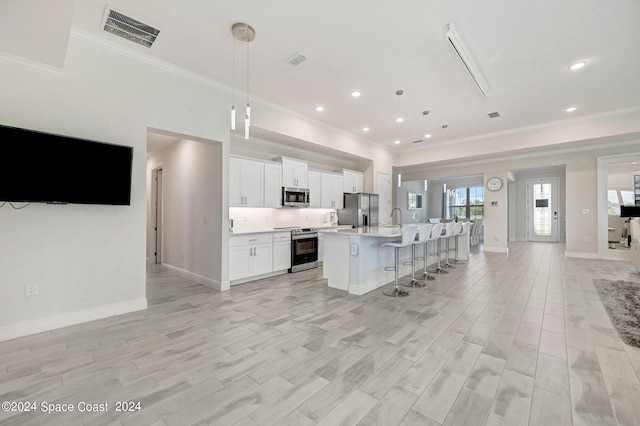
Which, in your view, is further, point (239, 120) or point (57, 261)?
point (239, 120)

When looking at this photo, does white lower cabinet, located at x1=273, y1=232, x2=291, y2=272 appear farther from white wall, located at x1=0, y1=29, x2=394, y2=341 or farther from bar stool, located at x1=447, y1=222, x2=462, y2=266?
bar stool, located at x1=447, y1=222, x2=462, y2=266

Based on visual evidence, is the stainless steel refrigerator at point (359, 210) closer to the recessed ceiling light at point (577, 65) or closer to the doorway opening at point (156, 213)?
the recessed ceiling light at point (577, 65)

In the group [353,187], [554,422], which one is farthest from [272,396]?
[353,187]

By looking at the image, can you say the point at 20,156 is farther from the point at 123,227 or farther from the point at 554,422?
the point at 554,422

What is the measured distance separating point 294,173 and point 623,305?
5.60m

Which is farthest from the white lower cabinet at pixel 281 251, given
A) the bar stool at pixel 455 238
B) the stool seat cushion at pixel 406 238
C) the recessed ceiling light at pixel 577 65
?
the recessed ceiling light at pixel 577 65

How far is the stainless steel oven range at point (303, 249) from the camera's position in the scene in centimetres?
553

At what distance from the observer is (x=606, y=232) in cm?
670

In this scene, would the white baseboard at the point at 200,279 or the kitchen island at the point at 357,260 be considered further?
the white baseboard at the point at 200,279

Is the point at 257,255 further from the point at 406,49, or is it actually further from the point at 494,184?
the point at 494,184

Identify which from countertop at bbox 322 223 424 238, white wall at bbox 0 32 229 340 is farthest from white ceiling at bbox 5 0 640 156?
countertop at bbox 322 223 424 238

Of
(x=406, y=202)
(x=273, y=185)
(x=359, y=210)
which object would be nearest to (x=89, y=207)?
(x=273, y=185)

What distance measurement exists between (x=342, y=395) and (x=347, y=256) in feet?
7.91

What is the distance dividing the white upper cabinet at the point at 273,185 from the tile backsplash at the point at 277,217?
0.38m
